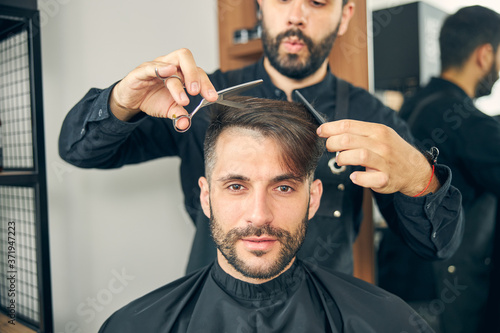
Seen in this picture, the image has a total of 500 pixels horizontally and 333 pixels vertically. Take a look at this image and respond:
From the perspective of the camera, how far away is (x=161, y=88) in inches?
56.8

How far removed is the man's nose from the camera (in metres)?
1.40

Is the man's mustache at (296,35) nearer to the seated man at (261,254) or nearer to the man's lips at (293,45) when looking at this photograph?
the man's lips at (293,45)

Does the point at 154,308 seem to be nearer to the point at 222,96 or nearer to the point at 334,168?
the point at 222,96

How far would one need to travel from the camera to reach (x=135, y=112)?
1513mm

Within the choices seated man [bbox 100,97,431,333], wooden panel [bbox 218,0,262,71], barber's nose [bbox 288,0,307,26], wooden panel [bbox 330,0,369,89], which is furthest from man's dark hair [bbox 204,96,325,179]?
wooden panel [bbox 218,0,262,71]

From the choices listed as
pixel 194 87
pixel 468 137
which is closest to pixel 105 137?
pixel 194 87

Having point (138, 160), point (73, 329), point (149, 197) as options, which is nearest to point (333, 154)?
point (138, 160)

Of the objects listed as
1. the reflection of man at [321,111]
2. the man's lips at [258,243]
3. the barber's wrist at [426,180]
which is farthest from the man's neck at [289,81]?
the man's lips at [258,243]

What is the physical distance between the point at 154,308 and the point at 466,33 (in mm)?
1830

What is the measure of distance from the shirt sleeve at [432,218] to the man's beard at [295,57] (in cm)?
64

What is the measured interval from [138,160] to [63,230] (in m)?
0.49

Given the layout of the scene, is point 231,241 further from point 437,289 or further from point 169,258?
point 437,289

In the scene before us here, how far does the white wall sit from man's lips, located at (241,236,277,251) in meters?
Result: 1.02

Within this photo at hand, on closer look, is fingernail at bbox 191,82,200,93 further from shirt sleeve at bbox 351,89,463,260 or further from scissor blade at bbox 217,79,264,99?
shirt sleeve at bbox 351,89,463,260
